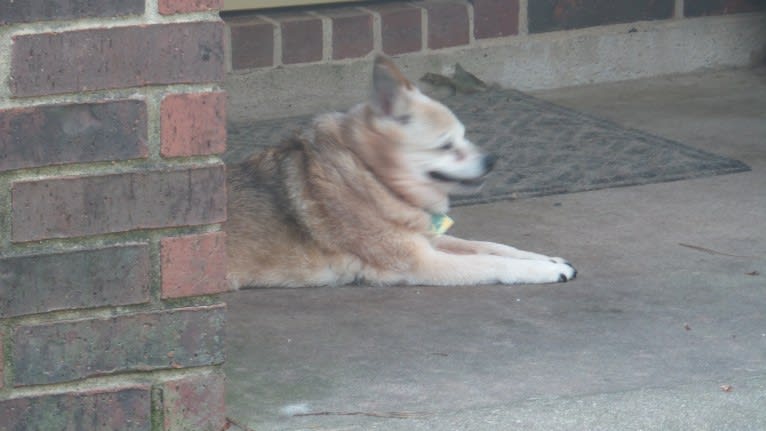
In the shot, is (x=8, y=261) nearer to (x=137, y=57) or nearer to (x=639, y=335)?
(x=137, y=57)

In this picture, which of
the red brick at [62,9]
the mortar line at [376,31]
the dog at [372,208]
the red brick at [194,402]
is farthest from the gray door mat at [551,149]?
the red brick at [62,9]

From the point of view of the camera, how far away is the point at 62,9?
275 cm

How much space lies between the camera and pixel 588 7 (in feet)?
23.1

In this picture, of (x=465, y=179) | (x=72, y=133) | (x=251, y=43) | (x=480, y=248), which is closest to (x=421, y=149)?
(x=465, y=179)

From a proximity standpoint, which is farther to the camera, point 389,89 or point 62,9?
point 389,89

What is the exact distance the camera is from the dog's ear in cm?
443

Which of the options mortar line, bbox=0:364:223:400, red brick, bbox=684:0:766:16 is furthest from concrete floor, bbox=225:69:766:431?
red brick, bbox=684:0:766:16

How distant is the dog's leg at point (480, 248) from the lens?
4.61 meters

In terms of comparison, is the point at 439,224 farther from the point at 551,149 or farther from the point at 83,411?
the point at 83,411

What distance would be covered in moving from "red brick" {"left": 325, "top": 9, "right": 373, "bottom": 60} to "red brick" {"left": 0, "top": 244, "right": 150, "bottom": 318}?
3.77 metres

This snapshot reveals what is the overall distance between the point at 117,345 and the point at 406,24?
3.97 meters

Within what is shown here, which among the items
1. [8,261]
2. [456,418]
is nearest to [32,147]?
[8,261]

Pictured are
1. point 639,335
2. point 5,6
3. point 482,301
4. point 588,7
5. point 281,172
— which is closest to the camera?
point 5,6

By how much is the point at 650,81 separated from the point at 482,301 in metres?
3.22
